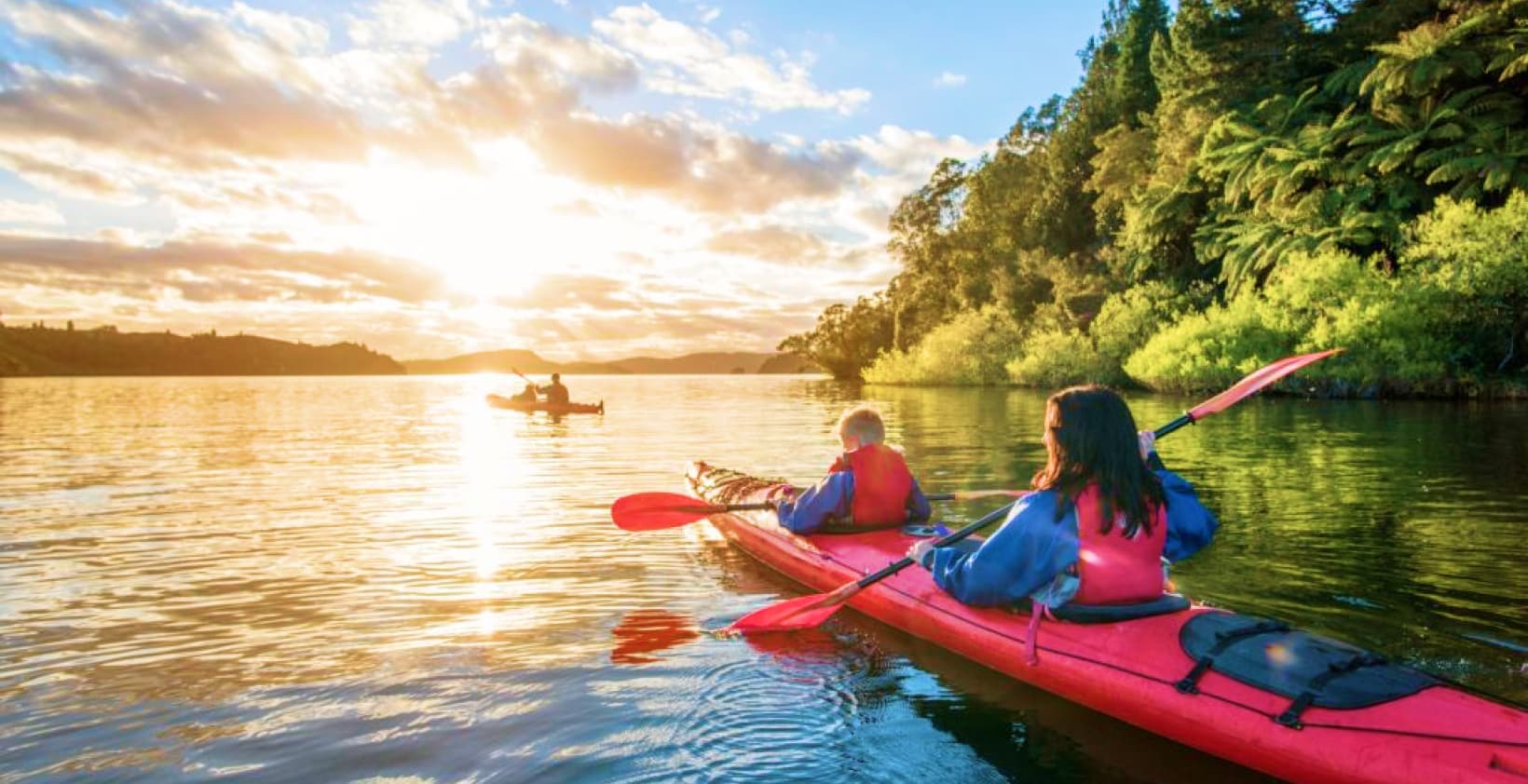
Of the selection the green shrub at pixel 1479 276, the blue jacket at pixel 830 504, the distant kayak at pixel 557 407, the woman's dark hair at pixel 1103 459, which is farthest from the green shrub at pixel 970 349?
the woman's dark hair at pixel 1103 459

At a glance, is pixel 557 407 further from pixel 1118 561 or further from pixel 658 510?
pixel 1118 561

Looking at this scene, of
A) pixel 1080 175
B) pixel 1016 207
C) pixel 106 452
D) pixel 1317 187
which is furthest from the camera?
pixel 1016 207

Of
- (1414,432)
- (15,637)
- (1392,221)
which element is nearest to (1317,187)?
(1392,221)

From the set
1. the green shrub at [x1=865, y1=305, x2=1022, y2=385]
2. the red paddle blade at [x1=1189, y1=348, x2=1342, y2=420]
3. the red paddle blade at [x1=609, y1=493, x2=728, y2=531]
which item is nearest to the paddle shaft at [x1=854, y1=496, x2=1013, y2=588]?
the red paddle blade at [x1=1189, y1=348, x2=1342, y2=420]

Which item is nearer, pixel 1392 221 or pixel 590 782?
pixel 590 782

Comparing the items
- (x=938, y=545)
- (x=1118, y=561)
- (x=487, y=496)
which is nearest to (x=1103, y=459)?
(x=1118, y=561)

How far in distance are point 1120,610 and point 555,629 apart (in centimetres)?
377

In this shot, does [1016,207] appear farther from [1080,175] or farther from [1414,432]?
[1414,432]

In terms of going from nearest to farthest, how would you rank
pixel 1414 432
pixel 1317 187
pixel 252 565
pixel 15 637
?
pixel 15 637
pixel 252 565
pixel 1414 432
pixel 1317 187

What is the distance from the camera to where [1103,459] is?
4.51m

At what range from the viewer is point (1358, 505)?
10328 mm

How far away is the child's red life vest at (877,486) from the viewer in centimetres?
710

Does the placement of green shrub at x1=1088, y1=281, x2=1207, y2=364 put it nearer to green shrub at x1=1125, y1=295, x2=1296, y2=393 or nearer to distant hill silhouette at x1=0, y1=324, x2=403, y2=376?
green shrub at x1=1125, y1=295, x2=1296, y2=393

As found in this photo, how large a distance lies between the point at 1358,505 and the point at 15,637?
12.4 meters
